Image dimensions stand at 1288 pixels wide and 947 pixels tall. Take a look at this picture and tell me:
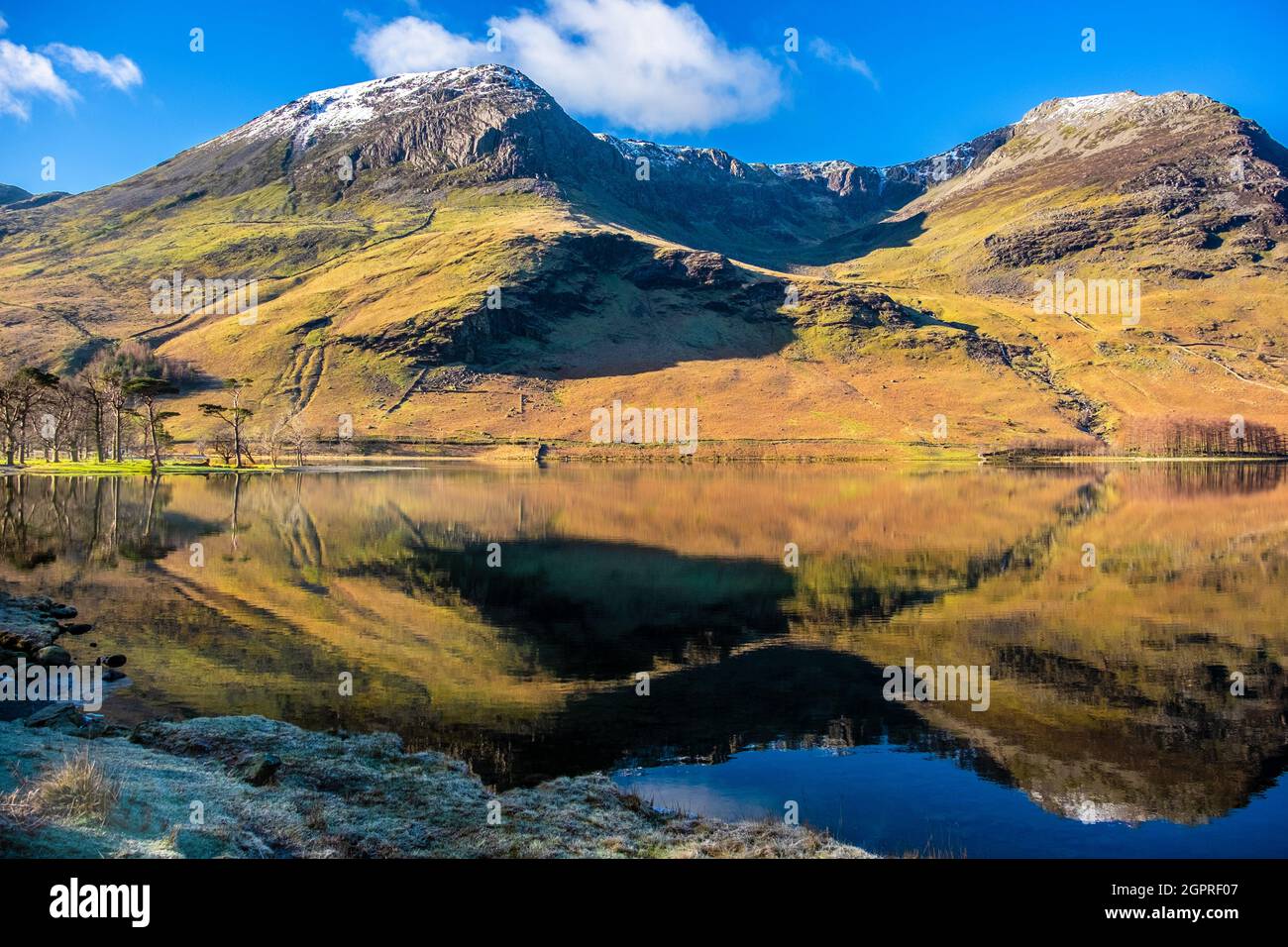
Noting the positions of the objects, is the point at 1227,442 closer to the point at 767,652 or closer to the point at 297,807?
the point at 767,652

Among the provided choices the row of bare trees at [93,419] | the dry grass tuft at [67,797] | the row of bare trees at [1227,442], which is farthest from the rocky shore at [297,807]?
the row of bare trees at [1227,442]

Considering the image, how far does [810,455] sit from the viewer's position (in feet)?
620

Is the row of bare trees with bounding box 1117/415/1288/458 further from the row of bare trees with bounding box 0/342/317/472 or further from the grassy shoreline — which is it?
the row of bare trees with bounding box 0/342/317/472

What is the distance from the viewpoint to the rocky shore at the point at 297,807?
1159 centimetres

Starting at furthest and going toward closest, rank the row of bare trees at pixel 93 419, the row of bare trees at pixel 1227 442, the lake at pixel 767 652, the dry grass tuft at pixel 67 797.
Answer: the row of bare trees at pixel 1227 442 → the row of bare trees at pixel 93 419 → the lake at pixel 767 652 → the dry grass tuft at pixel 67 797

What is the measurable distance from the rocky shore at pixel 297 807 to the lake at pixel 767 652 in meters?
1.23

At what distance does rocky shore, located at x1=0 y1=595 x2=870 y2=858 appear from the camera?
11594 millimetres

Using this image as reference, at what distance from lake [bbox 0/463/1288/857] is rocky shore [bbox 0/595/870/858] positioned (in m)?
1.23

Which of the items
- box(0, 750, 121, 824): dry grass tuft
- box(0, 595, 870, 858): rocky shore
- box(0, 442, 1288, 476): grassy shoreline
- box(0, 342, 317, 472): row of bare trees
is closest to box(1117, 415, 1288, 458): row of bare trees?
box(0, 442, 1288, 476): grassy shoreline

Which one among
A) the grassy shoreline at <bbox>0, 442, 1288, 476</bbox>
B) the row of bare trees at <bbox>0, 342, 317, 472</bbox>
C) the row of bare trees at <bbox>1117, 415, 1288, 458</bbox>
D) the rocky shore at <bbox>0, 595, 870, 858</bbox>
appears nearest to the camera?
the rocky shore at <bbox>0, 595, 870, 858</bbox>

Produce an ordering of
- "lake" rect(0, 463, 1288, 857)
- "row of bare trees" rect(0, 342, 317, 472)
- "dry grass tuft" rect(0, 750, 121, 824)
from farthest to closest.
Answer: "row of bare trees" rect(0, 342, 317, 472), "lake" rect(0, 463, 1288, 857), "dry grass tuft" rect(0, 750, 121, 824)

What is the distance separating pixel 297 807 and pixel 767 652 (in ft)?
54.5

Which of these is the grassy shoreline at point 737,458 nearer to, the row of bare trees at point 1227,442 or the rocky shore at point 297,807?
the row of bare trees at point 1227,442
